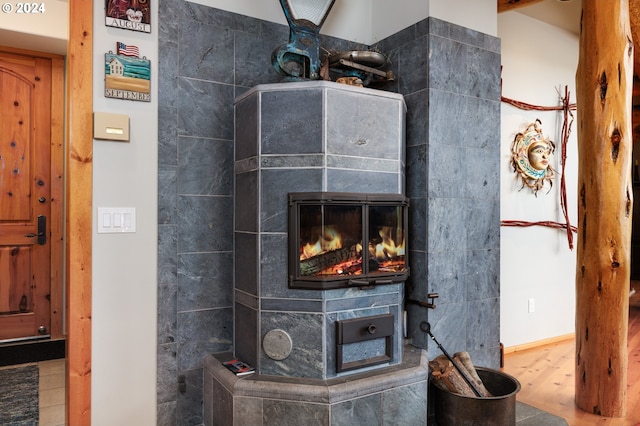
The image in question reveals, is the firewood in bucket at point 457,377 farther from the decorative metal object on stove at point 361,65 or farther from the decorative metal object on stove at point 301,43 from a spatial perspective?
the decorative metal object on stove at point 301,43

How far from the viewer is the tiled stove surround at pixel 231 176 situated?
7.38 feet

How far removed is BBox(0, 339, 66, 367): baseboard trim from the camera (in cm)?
321

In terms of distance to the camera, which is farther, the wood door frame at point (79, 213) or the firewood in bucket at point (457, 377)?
the firewood in bucket at point (457, 377)

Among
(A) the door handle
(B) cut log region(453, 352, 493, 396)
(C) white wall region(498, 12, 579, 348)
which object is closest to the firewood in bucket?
(B) cut log region(453, 352, 493, 396)

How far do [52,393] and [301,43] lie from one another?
8.64ft

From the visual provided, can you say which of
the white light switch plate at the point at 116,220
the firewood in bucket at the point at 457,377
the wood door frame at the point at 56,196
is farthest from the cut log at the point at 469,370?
the wood door frame at the point at 56,196

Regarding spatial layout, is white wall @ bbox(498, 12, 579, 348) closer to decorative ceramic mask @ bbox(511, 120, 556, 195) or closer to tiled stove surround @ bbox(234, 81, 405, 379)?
decorative ceramic mask @ bbox(511, 120, 556, 195)

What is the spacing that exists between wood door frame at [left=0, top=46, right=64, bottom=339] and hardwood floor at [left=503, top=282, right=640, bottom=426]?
3.49 metres

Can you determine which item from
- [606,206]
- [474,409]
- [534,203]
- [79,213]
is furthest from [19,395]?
[534,203]

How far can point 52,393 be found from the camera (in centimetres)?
273

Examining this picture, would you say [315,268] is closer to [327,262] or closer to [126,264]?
[327,262]

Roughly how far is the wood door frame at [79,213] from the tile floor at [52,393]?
540 mm

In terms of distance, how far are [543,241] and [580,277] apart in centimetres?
110

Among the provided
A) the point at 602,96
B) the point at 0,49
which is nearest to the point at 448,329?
the point at 602,96
